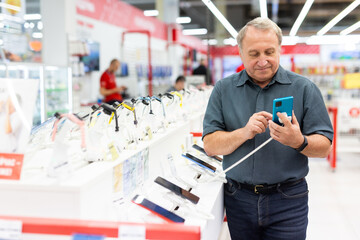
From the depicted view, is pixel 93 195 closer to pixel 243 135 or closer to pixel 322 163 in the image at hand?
pixel 243 135

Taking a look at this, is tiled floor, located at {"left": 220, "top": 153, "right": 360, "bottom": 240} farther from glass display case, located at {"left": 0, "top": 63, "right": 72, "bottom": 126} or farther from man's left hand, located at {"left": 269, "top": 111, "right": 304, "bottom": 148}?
glass display case, located at {"left": 0, "top": 63, "right": 72, "bottom": 126}

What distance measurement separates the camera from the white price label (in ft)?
4.43

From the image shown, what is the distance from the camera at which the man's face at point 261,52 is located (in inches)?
78.0

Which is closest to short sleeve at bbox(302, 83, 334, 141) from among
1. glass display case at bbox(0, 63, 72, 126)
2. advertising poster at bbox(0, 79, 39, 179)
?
advertising poster at bbox(0, 79, 39, 179)

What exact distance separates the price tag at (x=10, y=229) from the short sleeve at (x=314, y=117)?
1345mm

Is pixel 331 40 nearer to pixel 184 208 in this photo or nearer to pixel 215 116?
pixel 215 116

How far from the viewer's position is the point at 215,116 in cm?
217

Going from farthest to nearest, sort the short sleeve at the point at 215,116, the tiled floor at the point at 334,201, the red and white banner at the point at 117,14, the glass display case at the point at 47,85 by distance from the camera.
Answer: the red and white banner at the point at 117,14 → the glass display case at the point at 47,85 → the tiled floor at the point at 334,201 → the short sleeve at the point at 215,116

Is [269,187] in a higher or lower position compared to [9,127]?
lower

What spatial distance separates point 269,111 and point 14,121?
1.20 metres

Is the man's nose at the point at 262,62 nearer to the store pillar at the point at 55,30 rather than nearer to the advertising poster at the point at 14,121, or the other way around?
the advertising poster at the point at 14,121

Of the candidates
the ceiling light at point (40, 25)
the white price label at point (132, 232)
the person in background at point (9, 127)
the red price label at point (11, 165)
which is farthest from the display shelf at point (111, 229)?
the ceiling light at point (40, 25)

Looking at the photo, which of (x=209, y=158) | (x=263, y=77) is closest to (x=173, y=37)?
(x=209, y=158)

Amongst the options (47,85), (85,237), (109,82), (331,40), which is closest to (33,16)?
(47,85)
